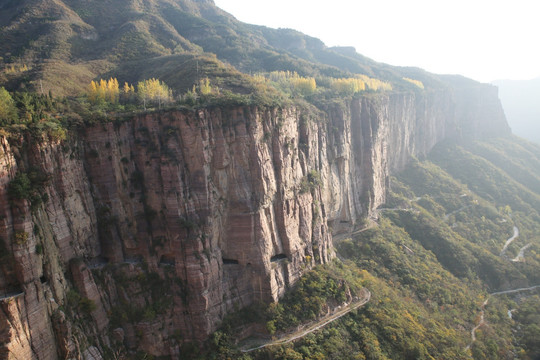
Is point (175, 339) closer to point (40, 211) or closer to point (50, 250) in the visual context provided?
point (50, 250)

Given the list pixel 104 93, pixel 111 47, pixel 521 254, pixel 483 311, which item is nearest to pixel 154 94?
pixel 104 93

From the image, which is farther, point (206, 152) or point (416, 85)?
point (416, 85)

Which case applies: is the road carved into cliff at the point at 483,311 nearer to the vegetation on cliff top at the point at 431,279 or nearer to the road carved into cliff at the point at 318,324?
the vegetation on cliff top at the point at 431,279

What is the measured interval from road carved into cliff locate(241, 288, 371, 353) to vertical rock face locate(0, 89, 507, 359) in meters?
4.80

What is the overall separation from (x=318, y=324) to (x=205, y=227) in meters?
19.1

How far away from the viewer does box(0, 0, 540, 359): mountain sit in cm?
2850

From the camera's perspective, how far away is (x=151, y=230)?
118 feet

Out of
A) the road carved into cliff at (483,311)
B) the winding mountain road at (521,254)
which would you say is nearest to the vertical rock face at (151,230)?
the road carved into cliff at (483,311)

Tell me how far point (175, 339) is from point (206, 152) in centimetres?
2090

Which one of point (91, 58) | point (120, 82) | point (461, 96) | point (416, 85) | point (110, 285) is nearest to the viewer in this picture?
point (110, 285)

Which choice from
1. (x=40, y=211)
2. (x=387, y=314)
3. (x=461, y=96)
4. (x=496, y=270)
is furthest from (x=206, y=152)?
(x=461, y=96)

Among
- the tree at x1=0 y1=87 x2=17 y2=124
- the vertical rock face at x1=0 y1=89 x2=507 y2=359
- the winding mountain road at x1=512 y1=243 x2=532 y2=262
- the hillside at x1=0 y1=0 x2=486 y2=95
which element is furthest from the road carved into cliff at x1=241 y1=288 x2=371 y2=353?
the winding mountain road at x1=512 y1=243 x2=532 y2=262

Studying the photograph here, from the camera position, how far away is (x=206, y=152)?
36.8 meters

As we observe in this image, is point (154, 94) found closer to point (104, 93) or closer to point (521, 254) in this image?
point (104, 93)
